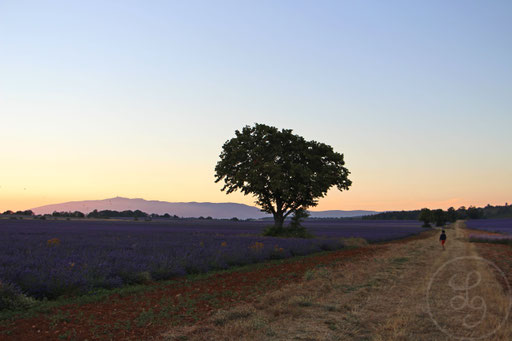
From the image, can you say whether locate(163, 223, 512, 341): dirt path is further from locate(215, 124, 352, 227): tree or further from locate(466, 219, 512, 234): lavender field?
locate(466, 219, 512, 234): lavender field

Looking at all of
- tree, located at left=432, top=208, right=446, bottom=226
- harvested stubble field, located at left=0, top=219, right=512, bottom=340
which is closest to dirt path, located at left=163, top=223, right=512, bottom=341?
harvested stubble field, located at left=0, top=219, right=512, bottom=340

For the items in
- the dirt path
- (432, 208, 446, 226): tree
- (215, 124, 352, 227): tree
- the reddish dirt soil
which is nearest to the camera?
the dirt path

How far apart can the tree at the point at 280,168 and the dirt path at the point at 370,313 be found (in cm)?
2091

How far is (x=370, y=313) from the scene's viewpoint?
828 centimetres

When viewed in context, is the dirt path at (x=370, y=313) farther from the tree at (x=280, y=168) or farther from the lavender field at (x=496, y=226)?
the lavender field at (x=496, y=226)

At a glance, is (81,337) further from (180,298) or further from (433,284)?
(433,284)

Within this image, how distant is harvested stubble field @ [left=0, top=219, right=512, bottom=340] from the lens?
6.84m

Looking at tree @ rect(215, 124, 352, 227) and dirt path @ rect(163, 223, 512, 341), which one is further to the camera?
tree @ rect(215, 124, 352, 227)

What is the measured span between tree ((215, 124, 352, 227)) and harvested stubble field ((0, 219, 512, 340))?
21.0m

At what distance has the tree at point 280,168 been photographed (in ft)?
112

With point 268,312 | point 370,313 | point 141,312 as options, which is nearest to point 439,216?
point 370,313

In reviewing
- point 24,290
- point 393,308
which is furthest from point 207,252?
point 393,308

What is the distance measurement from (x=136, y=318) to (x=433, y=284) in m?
9.19

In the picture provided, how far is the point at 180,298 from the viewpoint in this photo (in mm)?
9992
